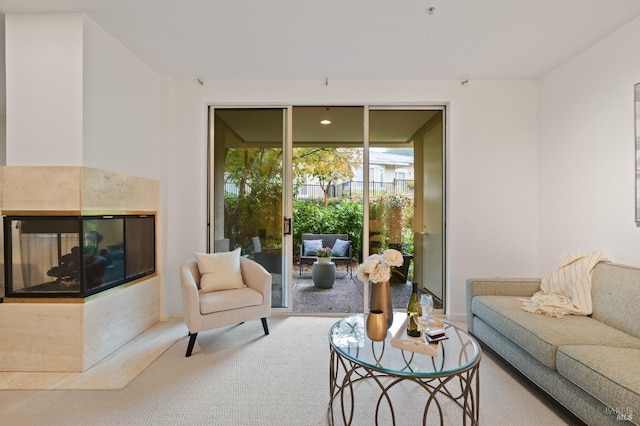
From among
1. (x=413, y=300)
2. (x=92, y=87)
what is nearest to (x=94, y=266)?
(x=92, y=87)

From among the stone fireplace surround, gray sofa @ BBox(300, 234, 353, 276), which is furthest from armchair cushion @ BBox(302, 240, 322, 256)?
the stone fireplace surround

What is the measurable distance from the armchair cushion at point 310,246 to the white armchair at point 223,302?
173 cm

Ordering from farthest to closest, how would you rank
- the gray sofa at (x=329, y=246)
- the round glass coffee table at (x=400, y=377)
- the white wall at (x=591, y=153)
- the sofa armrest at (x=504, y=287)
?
the gray sofa at (x=329, y=246) < the sofa armrest at (x=504, y=287) < the white wall at (x=591, y=153) < the round glass coffee table at (x=400, y=377)

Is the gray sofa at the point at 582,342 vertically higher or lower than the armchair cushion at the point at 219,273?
lower

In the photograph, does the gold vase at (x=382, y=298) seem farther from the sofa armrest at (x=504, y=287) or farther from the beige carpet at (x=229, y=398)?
the sofa armrest at (x=504, y=287)

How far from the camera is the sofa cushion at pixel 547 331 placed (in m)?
1.88

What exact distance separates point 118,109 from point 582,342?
3864 millimetres

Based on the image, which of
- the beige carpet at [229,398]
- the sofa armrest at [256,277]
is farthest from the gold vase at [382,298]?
the sofa armrest at [256,277]

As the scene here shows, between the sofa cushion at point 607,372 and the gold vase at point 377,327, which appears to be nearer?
the sofa cushion at point 607,372

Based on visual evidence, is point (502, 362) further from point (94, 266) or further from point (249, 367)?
point (94, 266)

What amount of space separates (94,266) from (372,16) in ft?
9.59

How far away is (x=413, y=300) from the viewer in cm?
205

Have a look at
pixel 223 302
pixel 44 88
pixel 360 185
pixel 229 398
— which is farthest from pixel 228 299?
pixel 44 88

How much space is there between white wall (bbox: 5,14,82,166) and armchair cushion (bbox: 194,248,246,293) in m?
1.34
